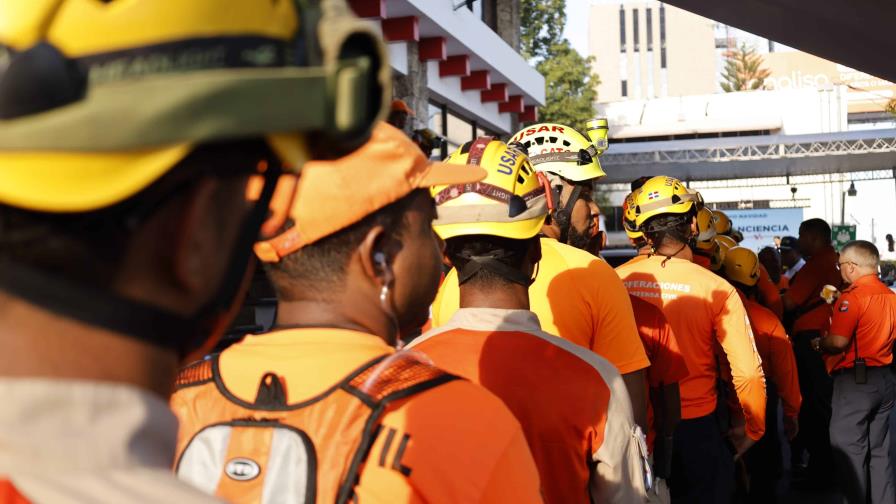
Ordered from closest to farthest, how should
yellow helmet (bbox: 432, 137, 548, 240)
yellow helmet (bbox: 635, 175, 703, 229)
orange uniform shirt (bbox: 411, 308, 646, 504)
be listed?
orange uniform shirt (bbox: 411, 308, 646, 504), yellow helmet (bbox: 432, 137, 548, 240), yellow helmet (bbox: 635, 175, 703, 229)

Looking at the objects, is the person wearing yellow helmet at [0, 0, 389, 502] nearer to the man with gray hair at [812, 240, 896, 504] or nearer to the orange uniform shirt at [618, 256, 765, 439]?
the orange uniform shirt at [618, 256, 765, 439]

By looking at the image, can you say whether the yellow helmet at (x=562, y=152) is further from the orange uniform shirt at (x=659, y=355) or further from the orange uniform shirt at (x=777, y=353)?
the orange uniform shirt at (x=777, y=353)

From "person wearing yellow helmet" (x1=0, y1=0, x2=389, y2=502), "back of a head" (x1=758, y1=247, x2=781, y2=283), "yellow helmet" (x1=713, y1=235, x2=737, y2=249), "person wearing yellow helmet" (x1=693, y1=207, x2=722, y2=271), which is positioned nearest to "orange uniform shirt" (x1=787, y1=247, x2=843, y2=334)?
"back of a head" (x1=758, y1=247, x2=781, y2=283)

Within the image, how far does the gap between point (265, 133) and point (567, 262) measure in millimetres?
2874

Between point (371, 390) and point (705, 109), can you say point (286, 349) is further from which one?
point (705, 109)

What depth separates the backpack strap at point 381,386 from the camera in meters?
1.66

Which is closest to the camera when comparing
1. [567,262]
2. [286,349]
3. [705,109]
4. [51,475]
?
[51,475]

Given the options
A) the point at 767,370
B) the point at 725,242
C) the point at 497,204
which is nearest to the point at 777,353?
the point at 767,370

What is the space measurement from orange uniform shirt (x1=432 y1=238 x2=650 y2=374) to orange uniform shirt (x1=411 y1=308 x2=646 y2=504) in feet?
2.90

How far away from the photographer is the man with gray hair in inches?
313

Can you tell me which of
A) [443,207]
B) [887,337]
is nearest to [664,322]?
[443,207]

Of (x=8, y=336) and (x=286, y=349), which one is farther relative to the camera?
(x=286, y=349)

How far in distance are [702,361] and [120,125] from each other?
4.85 meters

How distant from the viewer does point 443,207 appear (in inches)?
123
